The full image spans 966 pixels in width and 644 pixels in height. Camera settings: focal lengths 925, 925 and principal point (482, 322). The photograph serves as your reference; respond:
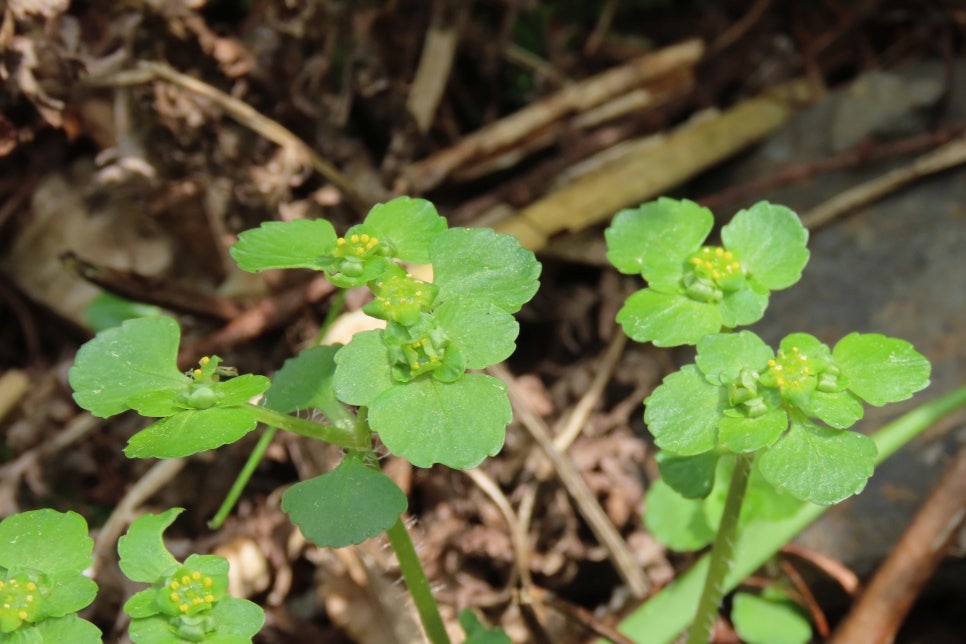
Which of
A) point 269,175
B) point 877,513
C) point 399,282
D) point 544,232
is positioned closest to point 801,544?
point 877,513

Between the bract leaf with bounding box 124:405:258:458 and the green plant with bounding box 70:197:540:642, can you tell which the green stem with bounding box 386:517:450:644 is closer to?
the green plant with bounding box 70:197:540:642

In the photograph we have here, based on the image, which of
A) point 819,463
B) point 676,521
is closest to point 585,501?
point 676,521

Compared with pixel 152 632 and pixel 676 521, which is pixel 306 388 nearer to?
pixel 152 632

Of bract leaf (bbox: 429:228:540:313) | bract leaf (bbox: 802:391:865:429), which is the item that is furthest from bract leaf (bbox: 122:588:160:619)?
bract leaf (bbox: 802:391:865:429)

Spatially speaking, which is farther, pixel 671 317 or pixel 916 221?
pixel 916 221

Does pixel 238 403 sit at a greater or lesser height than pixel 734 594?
greater

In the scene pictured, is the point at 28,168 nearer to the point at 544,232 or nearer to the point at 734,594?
the point at 544,232
